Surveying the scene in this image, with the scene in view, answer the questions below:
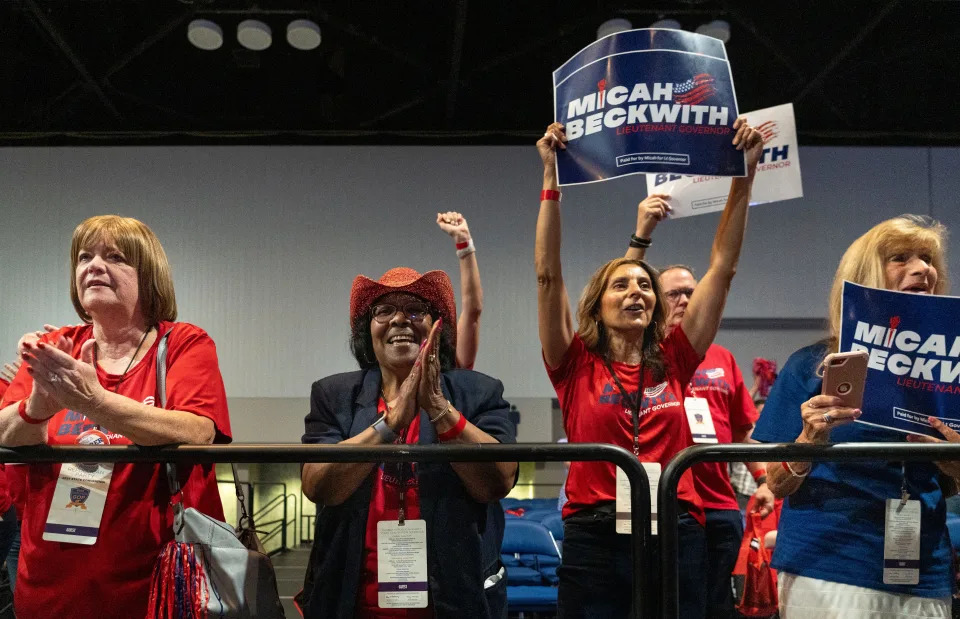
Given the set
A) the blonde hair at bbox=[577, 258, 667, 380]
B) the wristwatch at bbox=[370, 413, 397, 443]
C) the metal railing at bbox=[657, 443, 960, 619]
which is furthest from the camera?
the blonde hair at bbox=[577, 258, 667, 380]

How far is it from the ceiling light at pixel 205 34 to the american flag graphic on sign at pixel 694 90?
15.6ft

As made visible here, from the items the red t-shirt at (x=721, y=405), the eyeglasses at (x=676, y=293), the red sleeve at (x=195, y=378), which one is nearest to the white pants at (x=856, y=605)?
the red t-shirt at (x=721, y=405)

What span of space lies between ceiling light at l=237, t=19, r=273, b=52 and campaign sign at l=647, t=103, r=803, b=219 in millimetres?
4033

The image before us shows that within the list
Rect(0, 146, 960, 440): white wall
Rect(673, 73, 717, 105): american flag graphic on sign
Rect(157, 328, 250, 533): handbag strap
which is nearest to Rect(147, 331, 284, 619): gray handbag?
Rect(157, 328, 250, 533): handbag strap

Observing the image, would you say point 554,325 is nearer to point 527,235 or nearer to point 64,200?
point 527,235

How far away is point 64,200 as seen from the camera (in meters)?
8.05

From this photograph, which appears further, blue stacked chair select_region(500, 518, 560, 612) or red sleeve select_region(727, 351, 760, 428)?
blue stacked chair select_region(500, 518, 560, 612)

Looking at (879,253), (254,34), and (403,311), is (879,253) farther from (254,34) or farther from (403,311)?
(254,34)

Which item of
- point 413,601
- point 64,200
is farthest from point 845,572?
point 64,200

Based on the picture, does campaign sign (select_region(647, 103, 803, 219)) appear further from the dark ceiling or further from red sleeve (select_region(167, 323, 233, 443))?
the dark ceiling

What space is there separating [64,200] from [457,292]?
12.7 feet

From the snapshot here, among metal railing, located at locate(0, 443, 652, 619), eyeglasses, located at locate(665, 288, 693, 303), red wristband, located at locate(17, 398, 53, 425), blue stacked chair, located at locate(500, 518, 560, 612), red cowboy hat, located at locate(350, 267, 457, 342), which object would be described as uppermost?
eyeglasses, located at locate(665, 288, 693, 303)

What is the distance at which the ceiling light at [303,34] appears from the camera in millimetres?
6133

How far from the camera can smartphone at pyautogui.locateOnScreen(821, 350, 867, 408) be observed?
1.63m
